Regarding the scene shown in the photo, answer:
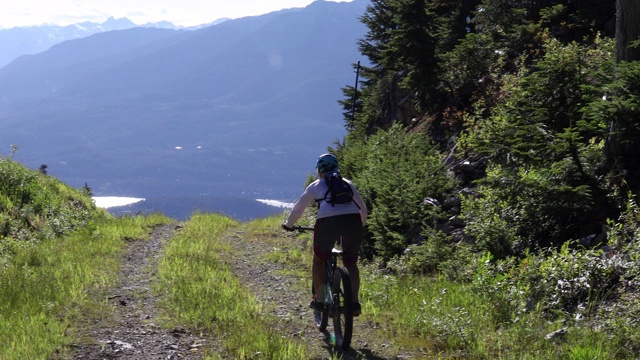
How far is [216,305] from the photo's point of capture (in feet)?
28.9

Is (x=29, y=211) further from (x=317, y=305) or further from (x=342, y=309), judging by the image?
(x=342, y=309)

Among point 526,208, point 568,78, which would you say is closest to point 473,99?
point 568,78

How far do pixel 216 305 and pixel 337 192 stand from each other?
2802mm

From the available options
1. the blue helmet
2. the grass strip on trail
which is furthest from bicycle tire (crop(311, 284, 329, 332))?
the blue helmet

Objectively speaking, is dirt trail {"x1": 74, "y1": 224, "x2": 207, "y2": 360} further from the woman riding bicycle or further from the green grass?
the woman riding bicycle

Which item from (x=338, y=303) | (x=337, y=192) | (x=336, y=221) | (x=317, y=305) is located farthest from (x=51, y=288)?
(x=337, y=192)

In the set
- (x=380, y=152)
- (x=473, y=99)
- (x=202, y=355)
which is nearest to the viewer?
(x=202, y=355)

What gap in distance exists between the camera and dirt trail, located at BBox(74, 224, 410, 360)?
7051 mm

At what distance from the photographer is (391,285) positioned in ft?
33.3

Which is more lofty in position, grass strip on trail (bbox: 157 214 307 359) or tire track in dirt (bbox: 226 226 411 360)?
grass strip on trail (bbox: 157 214 307 359)

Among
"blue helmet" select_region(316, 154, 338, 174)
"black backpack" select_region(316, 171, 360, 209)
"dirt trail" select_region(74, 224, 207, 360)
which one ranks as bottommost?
"dirt trail" select_region(74, 224, 207, 360)

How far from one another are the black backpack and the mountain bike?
2.27 feet

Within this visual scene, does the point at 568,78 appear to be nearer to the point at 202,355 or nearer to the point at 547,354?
the point at 547,354

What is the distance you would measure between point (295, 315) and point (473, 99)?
40.3ft
